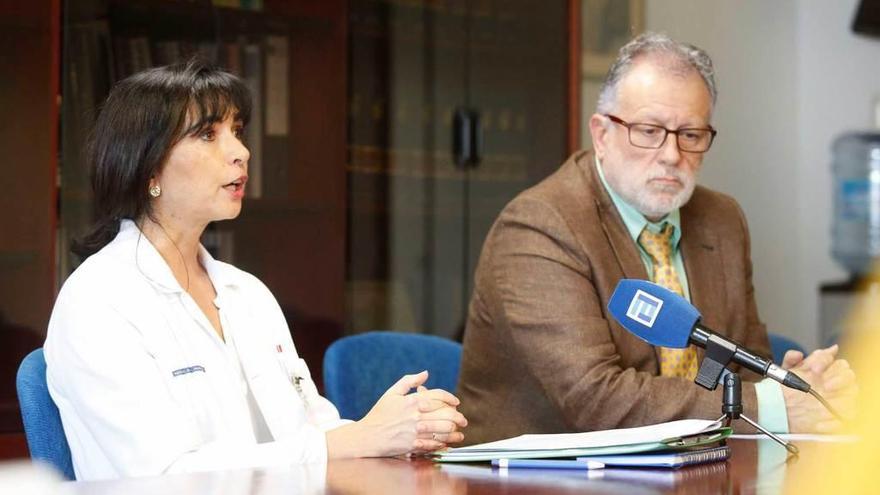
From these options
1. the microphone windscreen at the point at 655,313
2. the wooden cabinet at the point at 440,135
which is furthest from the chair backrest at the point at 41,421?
the wooden cabinet at the point at 440,135

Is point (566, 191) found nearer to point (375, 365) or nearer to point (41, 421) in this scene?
point (375, 365)

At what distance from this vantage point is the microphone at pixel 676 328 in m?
1.67

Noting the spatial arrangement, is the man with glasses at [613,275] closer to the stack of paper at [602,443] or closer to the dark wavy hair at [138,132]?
the stack of paper at [602,443]

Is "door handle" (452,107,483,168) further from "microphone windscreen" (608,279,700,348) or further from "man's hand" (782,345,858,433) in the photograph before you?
"microphone windscreen" (608,279,700,348)

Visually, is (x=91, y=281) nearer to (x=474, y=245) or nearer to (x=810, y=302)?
(x=474, y=245)

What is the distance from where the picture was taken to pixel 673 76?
2691 millimetres

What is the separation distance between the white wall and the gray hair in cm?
233

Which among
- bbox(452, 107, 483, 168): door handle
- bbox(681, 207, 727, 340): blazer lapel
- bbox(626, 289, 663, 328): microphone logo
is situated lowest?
bbox(681, 207, 727, 340): blazer lapel

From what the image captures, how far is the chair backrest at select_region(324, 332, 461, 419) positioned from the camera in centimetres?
269

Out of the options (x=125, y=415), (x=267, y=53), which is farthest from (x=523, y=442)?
(x=267, y=53)

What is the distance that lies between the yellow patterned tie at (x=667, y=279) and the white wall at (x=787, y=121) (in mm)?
2275

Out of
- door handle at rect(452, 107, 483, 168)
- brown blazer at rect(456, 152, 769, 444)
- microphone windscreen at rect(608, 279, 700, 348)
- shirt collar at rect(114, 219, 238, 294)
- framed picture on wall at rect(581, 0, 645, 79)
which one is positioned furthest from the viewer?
framed picture on wall at rect(581, 0, 645, 79)

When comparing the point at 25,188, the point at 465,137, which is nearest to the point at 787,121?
the point at 465,137

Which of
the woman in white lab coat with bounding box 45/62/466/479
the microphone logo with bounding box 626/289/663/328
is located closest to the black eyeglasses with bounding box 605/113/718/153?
the woman in white lab coat with bounding box 45/62/466/479
